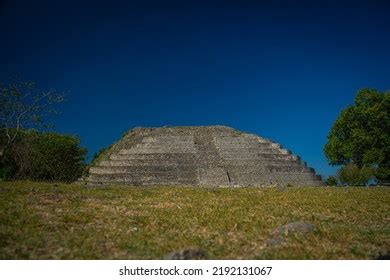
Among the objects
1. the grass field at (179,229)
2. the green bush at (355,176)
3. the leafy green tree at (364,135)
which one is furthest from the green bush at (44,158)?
the leafy green tree at (364,135)

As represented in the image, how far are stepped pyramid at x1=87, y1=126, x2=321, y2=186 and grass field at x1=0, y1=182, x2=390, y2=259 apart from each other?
66.0 feet

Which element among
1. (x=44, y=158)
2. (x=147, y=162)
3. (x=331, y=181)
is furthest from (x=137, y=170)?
(x=331, y=181)

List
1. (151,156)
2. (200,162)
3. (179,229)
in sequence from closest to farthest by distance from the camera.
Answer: (179,229), (151,156), (200,162)

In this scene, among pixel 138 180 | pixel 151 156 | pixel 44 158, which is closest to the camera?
pixel 138 180

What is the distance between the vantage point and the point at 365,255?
7352mm

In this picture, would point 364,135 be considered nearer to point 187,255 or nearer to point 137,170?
point 137,170

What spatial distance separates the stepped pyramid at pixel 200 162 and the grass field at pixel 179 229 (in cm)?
2011

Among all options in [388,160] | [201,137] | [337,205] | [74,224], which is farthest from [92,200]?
[388,160]

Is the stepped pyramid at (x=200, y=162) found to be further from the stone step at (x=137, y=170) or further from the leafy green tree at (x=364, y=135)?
the leafy green tree at (x=364, y=135)

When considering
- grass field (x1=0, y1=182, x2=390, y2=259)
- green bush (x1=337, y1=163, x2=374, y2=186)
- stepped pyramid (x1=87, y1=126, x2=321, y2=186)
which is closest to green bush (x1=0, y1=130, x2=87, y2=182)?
stepped pyramid (x1=87, y1=126, x2=321, y2=186)

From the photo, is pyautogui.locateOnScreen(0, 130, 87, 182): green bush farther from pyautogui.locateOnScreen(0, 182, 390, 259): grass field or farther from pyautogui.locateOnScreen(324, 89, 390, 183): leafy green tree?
pyautogui.locateOnScreen(324, 89, 390, 183): leafy green tree

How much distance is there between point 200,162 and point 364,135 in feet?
62.5

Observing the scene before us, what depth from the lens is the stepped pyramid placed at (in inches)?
1411

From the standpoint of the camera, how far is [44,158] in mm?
37938
